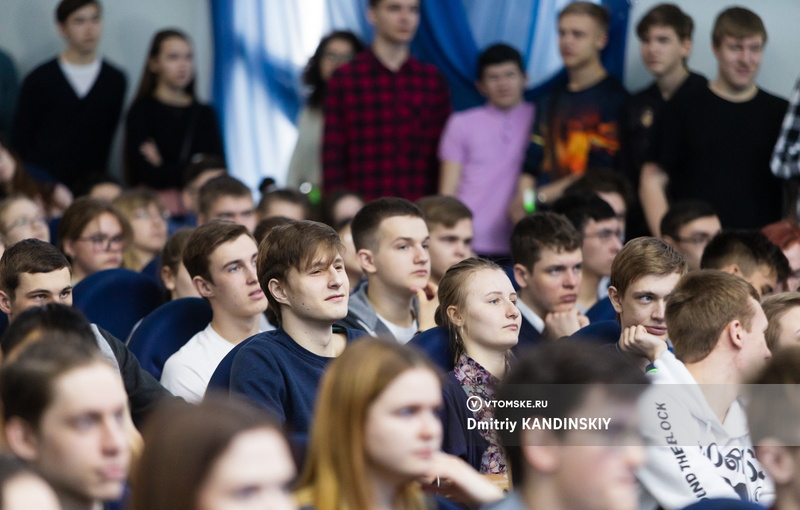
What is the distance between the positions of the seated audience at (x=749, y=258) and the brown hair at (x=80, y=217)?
226cm

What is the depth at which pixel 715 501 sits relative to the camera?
203cm

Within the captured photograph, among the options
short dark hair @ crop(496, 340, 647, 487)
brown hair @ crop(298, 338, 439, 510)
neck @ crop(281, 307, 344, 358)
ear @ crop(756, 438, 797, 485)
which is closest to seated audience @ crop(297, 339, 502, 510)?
brown hair @ crop(298, 338, 439, 510)

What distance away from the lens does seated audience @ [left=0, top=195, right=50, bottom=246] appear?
447cm

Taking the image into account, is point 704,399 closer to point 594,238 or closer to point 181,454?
point 181,454

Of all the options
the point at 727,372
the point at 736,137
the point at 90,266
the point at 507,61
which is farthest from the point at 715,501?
the point at 507,61

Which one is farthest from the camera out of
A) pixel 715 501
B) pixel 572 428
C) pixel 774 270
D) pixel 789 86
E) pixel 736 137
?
pixel 789 86

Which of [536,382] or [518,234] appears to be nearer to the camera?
[536,382]

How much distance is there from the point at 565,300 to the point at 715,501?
194cm

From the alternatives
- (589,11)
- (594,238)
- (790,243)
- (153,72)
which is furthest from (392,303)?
(153,72)

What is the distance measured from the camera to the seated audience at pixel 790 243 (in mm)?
4121

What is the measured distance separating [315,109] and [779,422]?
444 centimetres

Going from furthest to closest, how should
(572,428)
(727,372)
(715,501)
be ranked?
(727,372), (715,501), (572,428)

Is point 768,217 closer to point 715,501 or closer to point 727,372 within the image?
point 727,372

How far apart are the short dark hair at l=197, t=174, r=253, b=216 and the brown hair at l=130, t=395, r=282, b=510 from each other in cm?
333
